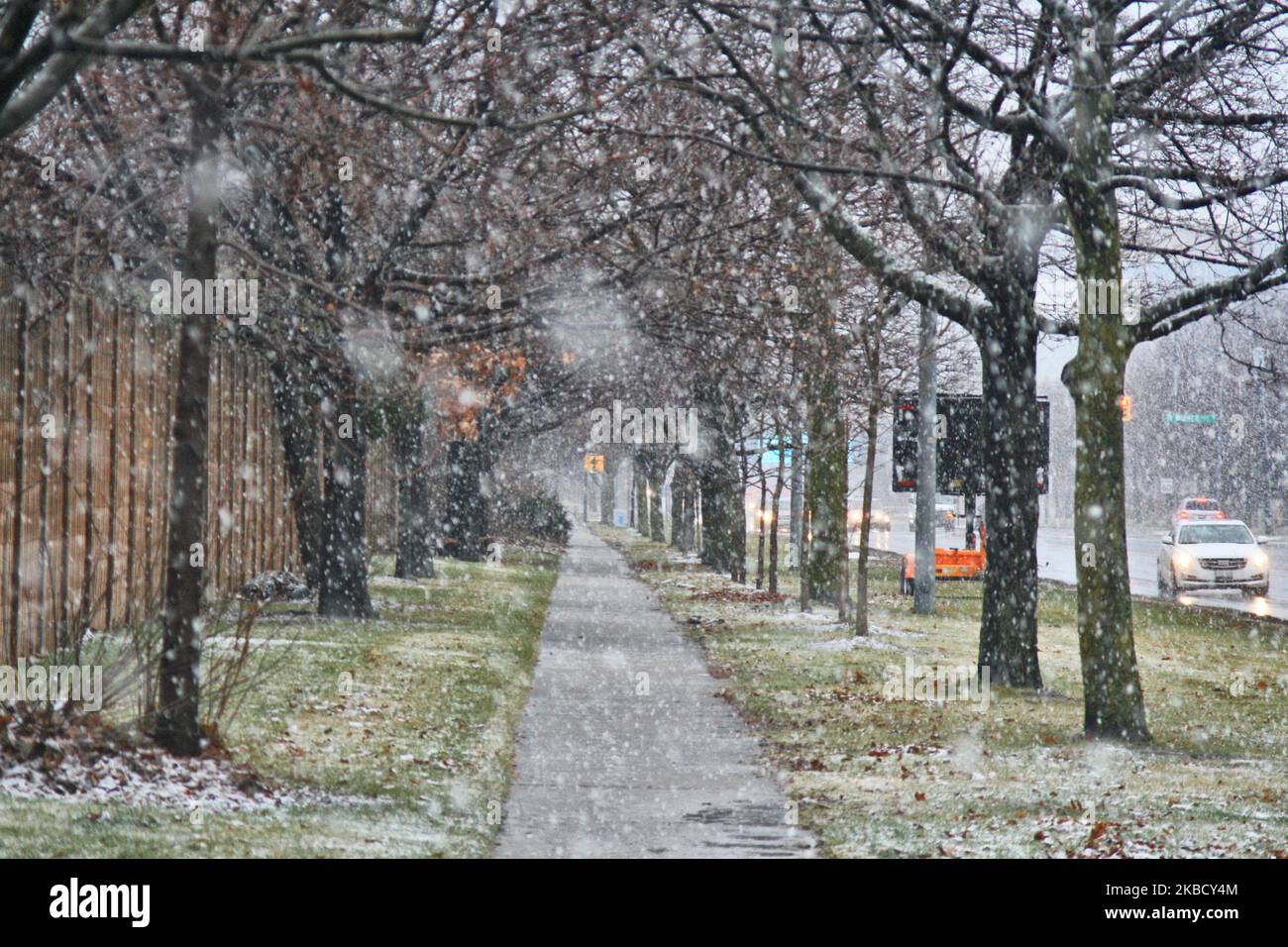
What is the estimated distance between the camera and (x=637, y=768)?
35.0 ft

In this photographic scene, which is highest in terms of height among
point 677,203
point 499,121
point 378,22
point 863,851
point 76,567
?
point 378,22

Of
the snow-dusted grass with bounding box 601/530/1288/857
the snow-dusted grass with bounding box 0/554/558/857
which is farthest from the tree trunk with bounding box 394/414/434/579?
the snow-dusted grass with bounding box 0/554/558/857

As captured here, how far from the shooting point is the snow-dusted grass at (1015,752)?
341 inches

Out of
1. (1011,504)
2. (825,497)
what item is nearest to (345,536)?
(825,497)

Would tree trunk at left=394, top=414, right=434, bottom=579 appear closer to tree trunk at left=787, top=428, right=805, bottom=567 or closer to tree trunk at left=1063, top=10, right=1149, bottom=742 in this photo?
tree trunk at left=787, top=428, right=805, bottom=567

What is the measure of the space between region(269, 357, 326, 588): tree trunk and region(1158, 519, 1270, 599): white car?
1749 centimetres

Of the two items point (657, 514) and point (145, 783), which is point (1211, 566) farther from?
point (657, 514)

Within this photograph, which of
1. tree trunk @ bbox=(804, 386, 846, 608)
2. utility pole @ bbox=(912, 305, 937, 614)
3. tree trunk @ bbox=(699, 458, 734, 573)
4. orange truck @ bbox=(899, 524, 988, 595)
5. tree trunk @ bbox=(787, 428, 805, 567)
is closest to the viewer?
tree trunk @ bbox=(804, 386, 846, 608)

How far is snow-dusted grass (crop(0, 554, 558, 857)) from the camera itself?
7.60 m

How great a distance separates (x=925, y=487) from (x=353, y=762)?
1696cm

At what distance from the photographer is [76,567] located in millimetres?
14094

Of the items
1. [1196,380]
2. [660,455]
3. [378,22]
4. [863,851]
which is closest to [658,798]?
[863,851]
